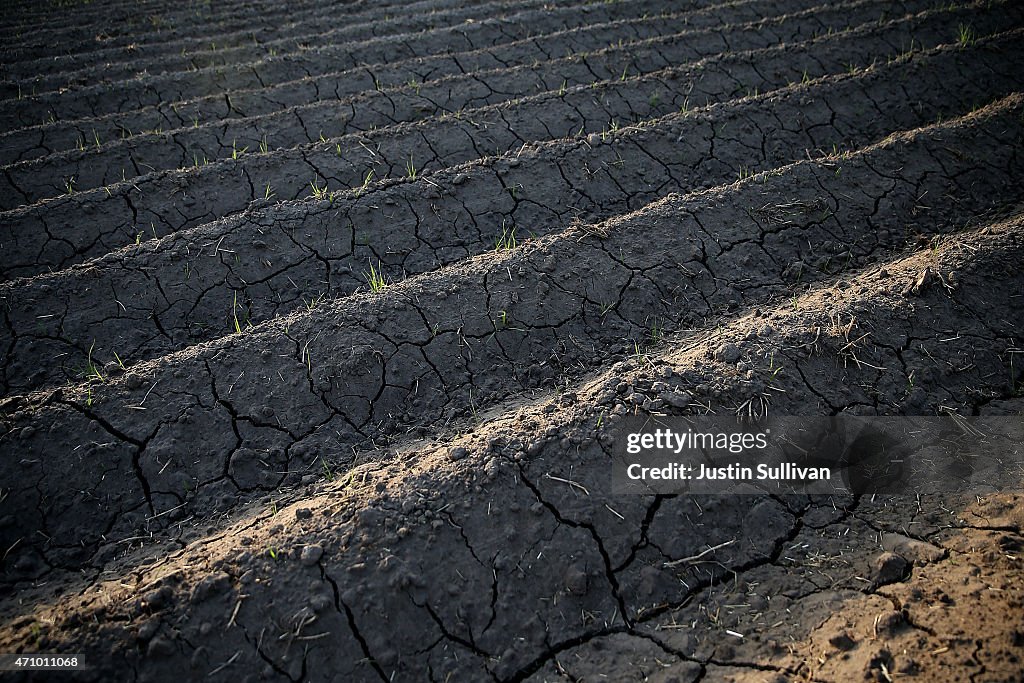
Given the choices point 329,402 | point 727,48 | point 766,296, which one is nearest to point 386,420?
point 329,402

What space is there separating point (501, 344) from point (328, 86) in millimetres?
2771

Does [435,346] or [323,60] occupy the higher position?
[323,60]

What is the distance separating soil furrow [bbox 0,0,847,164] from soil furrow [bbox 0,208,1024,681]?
104 inches

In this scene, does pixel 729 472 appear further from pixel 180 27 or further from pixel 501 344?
pixel 180 27

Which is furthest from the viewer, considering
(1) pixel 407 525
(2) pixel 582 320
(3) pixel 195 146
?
(3) pixel 195 146

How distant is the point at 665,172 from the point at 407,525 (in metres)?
2.51

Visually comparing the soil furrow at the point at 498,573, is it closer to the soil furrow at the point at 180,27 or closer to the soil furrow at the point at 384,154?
the soil furrow at the point at 384,154

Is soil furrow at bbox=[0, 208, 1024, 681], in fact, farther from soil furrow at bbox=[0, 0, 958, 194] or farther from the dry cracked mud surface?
soil furrow at bbox=[0, 0, 958, 194]

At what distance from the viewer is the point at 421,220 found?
10.2ft

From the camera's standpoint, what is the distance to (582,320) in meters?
2.60

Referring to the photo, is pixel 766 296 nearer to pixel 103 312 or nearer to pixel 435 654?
pixel 435 654

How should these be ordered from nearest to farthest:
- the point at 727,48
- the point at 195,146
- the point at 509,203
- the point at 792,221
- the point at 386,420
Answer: the point at 386,420 < the point at 792,221 < the point at 509,203 < the point at 195,146 < the point at 727,48

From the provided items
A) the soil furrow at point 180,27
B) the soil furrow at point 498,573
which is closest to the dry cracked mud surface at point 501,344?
the soil furrow at point 498,573

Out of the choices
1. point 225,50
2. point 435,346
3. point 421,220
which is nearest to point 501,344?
point 435,346
